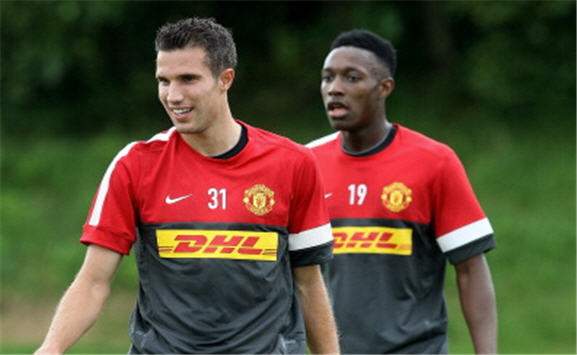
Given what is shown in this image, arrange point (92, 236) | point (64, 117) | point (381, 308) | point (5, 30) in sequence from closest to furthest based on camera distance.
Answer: point (92, 236) → point (381, 308) → point (5, 30) → point (64, 117)

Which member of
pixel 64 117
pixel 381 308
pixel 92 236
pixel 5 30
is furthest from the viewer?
pixel 64 117

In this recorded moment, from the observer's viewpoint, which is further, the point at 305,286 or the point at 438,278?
the point at 438,278

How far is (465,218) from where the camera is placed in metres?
7.23

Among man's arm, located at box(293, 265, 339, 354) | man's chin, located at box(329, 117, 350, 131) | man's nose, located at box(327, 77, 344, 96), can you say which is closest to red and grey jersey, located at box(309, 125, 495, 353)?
man's chin, located at box(329, 117, 350, 131)

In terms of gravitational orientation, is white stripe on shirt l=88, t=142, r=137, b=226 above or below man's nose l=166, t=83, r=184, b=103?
below

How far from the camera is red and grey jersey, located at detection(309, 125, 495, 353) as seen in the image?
721 centimetres

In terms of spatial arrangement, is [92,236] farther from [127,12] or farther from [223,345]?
[127,12]

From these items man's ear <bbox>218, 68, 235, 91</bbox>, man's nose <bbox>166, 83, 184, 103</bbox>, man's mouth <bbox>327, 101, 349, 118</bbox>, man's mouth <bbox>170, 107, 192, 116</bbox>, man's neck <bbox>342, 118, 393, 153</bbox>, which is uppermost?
man's ear <bbox>218, 68, 235, 91</bbox>

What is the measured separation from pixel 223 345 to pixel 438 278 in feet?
5.88

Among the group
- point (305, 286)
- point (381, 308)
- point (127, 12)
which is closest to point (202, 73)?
point (305, 286)

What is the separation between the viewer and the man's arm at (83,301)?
5629 millimetres

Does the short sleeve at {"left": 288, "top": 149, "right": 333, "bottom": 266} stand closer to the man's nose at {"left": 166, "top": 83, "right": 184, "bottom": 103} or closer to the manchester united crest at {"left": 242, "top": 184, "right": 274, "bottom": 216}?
the manchester united crest at {"left": 242, "top": 184, "right": 274, "bottom": 216}

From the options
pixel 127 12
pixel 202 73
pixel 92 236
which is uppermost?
pixel 127 12

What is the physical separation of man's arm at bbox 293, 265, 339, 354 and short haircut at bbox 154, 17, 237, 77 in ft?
2.81
